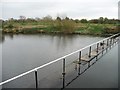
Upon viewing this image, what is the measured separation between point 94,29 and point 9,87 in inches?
651

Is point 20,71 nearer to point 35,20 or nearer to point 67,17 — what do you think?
point 67,17

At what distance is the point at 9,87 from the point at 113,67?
282 centimetres

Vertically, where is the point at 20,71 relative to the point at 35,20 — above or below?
below

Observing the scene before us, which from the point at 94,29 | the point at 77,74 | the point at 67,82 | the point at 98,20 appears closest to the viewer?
the point at 67,82

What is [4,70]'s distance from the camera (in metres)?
4.80

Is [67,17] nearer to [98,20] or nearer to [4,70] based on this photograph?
[98,20]

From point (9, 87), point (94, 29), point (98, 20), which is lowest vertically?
point (9, 87)

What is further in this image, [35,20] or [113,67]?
[35,20]

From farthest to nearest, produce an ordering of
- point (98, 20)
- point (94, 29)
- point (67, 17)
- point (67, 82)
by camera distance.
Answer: point (98, 20) → point (67, 17) → point (94, 29) → point (67, 82)

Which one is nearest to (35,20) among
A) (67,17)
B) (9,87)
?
(67,17)

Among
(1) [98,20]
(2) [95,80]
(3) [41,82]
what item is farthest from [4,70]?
(1) [98,20]

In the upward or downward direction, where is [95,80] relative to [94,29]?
downward

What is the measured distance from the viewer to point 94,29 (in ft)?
62.1

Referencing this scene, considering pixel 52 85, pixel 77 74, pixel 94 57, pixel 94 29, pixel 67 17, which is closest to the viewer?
pixel 52 85
